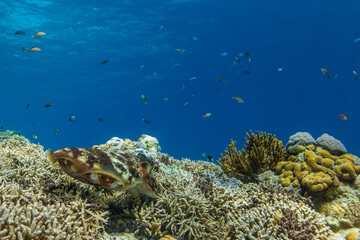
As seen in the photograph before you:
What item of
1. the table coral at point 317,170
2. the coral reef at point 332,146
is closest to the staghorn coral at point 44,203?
the table coral at point 317,170

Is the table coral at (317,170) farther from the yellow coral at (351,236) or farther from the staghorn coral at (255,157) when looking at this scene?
the yellow coral at (351,236)

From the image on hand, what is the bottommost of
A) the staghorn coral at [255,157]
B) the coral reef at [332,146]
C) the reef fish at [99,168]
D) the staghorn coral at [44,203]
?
the staghorn coral at [44,203]

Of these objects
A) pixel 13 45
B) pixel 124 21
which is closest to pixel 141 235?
pixel 124 21

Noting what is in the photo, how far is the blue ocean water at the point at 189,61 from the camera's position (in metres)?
34.6

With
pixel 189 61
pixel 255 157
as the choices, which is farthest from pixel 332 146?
pixel 189 61

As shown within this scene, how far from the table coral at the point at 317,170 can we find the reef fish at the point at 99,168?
175 inches

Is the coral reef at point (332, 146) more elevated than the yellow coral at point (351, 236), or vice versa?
the coral reef at point (332, 146)

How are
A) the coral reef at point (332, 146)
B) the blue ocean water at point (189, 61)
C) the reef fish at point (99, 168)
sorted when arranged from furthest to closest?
1. the blue ocean water at point (189, 61)
2. the coral reef at point (332, 146)
3. the reef fish at point (99, 168)

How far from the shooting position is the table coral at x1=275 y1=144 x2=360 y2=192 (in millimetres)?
5824

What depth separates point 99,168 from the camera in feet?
11.8

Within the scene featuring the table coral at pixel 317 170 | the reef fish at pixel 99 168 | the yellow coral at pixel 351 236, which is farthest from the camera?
the table coral at pixel 317 170

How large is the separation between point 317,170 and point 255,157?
171 cm

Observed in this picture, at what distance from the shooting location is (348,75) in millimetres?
70938

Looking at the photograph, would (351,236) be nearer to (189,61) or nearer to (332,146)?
(332,146)
